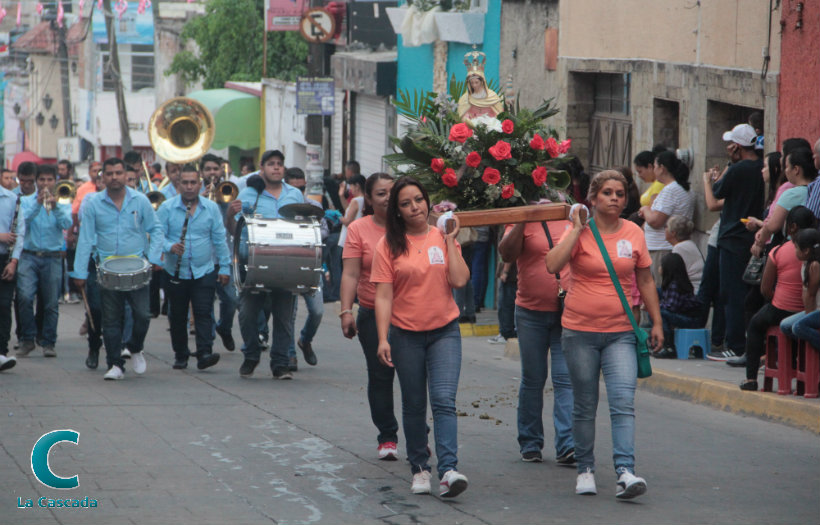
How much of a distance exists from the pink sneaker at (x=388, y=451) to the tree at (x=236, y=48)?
95.4 ft

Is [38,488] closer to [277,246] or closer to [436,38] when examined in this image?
[277,246]

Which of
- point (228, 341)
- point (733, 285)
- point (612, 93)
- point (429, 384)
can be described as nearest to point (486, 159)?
point (429, 384)

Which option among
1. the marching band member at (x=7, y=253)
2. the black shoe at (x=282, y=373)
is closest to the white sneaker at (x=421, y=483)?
the black shoe at (x=282, y=373)

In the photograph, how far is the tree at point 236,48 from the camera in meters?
37.1

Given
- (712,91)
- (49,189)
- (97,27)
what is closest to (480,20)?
(712,91)

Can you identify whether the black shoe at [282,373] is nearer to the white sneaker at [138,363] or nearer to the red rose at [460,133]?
the white sneaker at [138,363]

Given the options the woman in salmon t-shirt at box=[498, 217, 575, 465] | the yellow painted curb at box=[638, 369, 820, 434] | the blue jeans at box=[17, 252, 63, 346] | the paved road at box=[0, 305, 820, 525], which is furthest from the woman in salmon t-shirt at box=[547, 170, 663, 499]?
the blue jeans at box=[17, 252, 63, 346]

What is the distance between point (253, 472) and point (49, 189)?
6996mm

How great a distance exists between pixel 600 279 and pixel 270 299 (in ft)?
18.5

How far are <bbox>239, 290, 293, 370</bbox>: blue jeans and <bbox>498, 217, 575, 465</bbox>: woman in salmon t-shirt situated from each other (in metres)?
4.08

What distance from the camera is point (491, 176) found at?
809 centimetres

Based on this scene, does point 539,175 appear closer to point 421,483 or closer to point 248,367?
point 421,483

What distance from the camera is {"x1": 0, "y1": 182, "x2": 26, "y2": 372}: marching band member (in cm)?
1246

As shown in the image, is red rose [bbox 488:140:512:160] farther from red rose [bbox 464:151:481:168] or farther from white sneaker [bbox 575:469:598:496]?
white sneaker [bbox 575:469:598:496]
